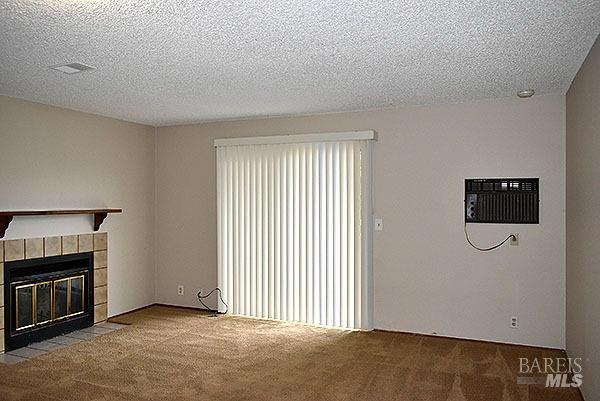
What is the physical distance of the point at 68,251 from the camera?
5.33m

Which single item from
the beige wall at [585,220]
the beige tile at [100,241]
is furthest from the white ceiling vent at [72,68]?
the beige wall at [585,220]

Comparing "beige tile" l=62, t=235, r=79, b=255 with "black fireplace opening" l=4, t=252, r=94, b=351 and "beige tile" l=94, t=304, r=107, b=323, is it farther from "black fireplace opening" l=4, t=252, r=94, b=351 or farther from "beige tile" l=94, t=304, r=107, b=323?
"beige tile" l=94, t=304, r=107, b=323

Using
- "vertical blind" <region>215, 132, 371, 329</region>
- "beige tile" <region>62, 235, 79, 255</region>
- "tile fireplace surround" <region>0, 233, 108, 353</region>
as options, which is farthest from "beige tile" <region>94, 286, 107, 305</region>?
"vertical blind" <region>215, 132, 371, 329</region>

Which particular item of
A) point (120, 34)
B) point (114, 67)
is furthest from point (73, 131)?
point (120, 34)

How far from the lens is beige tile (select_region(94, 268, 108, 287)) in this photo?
5693 millimetres

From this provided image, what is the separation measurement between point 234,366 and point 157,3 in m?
2.98

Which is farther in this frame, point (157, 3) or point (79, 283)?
point (79, 283)

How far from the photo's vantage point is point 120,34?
9.54ft

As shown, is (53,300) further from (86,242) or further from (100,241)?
(100,241)

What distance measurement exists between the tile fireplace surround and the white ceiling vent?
6.26 feet

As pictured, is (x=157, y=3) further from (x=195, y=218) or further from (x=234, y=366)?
(x=195, y=218)

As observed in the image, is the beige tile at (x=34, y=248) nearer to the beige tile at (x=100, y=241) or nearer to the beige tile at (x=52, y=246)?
the beige tile at (x=52, y=246)

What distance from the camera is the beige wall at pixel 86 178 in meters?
4.79

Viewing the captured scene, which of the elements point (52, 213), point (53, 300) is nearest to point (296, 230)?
point (52, 213)
